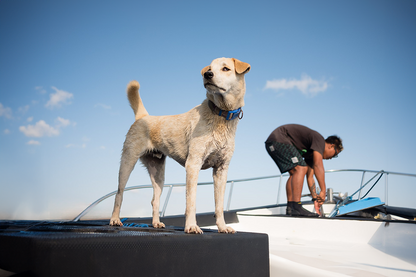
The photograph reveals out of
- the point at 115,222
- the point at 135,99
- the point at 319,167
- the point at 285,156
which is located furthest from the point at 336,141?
the point at 115,222

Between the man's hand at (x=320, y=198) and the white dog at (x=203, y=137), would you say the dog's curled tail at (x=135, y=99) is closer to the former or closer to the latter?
the white dog at (x=203, y=137)

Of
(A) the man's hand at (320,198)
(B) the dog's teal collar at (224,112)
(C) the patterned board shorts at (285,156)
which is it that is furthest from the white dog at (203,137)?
(A) the man's hand at (320,198)

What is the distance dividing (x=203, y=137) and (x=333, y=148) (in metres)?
4.14

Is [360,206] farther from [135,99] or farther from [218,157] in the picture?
[135,99]

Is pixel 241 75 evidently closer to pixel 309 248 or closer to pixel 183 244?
pixel 183 244

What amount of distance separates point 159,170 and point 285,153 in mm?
2658

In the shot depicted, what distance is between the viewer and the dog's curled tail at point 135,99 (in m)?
3.39

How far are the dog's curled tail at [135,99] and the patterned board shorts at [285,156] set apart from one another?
2691 millimetres

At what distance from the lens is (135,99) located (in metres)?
3.43

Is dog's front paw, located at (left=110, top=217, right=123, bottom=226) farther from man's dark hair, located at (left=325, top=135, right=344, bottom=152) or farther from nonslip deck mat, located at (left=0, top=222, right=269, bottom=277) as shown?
man's dark hair, located at (left=325, top=135, right=344, bottom=152)

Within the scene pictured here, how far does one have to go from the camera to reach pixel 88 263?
4.34 feet

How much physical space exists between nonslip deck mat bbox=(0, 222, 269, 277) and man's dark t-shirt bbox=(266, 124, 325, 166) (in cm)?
337

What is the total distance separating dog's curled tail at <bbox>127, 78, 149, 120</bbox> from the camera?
3391mm

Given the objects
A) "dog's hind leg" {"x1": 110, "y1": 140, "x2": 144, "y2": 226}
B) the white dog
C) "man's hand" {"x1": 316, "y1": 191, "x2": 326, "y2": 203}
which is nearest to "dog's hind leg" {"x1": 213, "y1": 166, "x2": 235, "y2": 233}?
the white dog
